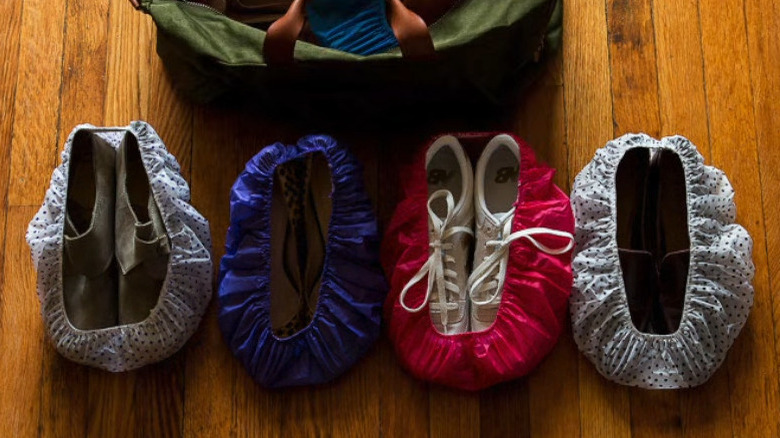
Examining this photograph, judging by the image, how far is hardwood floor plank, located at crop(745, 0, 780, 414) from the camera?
3.86 feet

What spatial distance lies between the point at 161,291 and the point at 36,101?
15.4 inches

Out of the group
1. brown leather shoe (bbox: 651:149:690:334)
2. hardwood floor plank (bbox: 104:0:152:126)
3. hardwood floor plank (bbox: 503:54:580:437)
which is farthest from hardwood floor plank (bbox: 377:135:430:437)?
hardwood floor plank (bbox: 104:0:152:126)

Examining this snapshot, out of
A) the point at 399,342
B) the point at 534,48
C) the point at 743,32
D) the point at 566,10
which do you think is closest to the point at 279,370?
the point at 399,342

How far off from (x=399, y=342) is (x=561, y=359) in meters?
0.23

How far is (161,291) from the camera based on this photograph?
1.11 meters

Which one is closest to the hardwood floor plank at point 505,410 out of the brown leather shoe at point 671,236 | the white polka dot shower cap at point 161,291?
the brown leather shoe at point 671,236

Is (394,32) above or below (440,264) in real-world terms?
above

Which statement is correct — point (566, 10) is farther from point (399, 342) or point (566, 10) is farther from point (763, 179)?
point (399, 342)

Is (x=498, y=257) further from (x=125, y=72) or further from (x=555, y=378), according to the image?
(x=125, y=72)

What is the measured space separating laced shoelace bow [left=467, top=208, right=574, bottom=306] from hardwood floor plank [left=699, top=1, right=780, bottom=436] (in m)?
0.29

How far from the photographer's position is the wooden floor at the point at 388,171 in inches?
44.6

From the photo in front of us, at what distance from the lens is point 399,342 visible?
112 centimetres

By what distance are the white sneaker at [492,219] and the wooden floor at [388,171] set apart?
0.31 ft

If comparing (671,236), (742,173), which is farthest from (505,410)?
(742,173)
